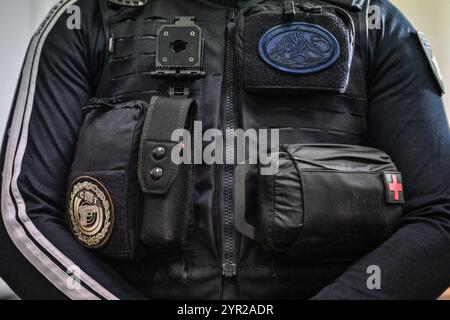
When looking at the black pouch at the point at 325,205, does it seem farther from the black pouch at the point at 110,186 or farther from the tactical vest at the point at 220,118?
the black pouch at the point at 110,186

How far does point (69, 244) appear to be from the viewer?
0.73 metres

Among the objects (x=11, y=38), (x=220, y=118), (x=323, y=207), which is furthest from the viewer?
(x=11, y=38)

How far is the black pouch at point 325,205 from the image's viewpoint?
2.27 ft

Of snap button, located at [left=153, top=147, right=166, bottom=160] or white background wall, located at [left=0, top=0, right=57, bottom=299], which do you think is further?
white background wall, located at [left=0, top=0, right=57, bottom=299]

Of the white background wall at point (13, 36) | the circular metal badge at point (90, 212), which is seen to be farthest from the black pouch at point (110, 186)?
the white background wall at point (13, 36)

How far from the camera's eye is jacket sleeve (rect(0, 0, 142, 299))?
708mm

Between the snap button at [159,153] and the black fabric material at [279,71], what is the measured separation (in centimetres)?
20

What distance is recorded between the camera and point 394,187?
73 cm

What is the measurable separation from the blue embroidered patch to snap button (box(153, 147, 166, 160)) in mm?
259

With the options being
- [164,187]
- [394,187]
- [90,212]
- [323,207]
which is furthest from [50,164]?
[394,187]

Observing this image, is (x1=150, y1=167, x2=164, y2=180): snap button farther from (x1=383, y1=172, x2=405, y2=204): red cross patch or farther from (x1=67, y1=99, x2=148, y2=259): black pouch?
(x1=383, y1=172, x2=405, y2=204): red cross patch

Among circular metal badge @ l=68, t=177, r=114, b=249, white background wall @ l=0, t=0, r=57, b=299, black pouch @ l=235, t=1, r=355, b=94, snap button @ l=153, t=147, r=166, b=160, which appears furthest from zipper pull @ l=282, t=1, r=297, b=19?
white background wall @ l=0, t=0, r=57, b=299

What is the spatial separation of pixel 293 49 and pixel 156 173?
349 mm

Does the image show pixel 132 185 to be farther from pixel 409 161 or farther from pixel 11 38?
pixel 11 38
